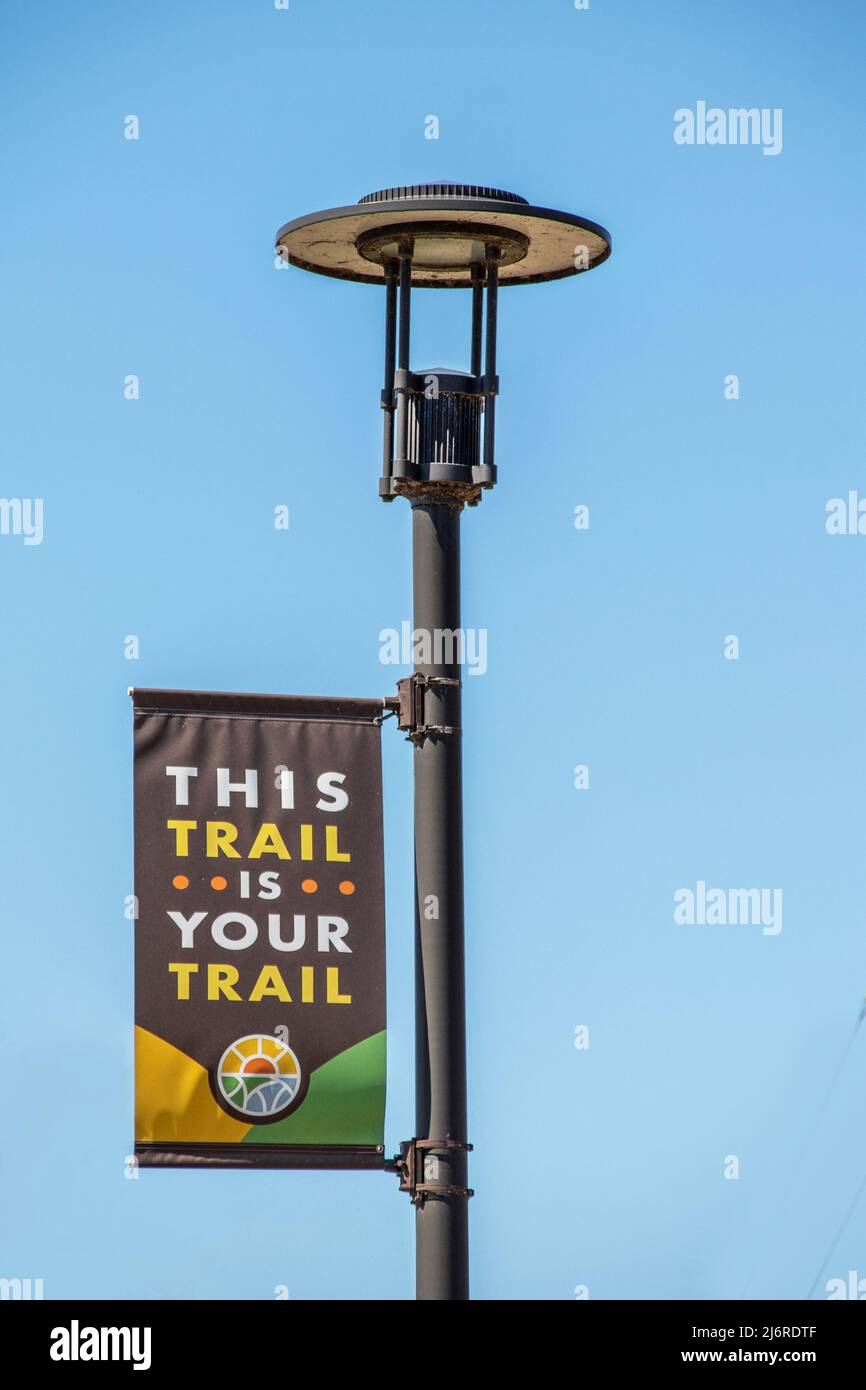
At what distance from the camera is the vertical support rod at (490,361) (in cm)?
1716

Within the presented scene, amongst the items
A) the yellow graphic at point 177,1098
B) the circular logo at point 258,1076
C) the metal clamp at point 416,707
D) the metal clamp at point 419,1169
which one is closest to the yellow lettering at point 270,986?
the circular logo at point 258,1076

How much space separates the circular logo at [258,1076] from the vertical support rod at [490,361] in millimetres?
3493

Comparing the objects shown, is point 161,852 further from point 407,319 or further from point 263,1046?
point 407,319

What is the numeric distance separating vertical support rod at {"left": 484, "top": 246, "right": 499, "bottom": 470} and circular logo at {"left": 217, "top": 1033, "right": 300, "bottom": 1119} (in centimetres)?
349

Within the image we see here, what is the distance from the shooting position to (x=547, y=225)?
1686 cm

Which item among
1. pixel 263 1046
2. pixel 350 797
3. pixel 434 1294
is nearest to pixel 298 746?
pixel 350 797

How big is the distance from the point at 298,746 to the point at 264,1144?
85.5 inches

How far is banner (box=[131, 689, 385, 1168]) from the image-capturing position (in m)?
16.3

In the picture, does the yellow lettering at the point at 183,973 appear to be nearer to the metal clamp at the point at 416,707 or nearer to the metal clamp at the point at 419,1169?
the metal clamp at the point at 419,1169

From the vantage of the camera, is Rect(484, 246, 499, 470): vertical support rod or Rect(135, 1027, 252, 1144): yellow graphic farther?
Rect(484, 246, 499, 470): vertical support rod

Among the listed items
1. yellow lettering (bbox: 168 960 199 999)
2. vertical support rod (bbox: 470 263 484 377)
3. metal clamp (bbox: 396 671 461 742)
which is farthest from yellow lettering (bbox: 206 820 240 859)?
vertical support rod (bbox: 470 263 484 377)

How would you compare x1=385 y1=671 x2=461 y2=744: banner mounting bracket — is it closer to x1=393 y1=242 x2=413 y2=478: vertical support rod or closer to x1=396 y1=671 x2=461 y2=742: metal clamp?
x1=396 y1=671 x2=461 y2=742: metal clamp
